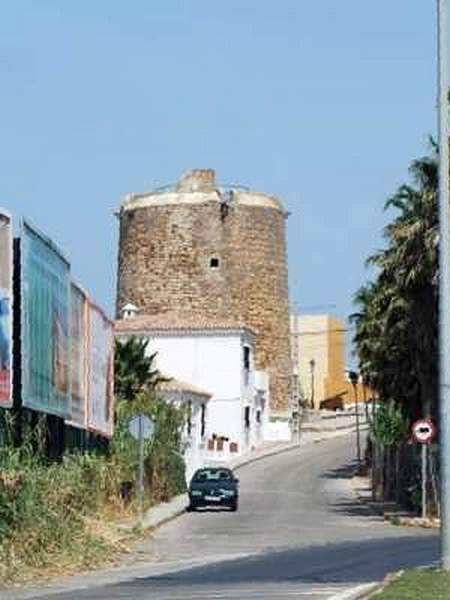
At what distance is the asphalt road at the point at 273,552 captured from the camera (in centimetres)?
2445

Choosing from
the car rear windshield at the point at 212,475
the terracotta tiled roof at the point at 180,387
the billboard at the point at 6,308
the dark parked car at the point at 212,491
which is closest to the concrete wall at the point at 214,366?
the terracotta tiled roof at the point at 180,387

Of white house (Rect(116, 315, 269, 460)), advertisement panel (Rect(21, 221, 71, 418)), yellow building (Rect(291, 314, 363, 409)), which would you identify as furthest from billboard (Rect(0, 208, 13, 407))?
yellow building (Rect(291, 314, 363, 409))

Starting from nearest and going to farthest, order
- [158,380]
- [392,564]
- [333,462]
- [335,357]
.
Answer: [392,564] < [158,380] < [333,462] < [335,357]

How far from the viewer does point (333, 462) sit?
89.6 m

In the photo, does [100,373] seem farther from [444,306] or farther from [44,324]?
[444,306]

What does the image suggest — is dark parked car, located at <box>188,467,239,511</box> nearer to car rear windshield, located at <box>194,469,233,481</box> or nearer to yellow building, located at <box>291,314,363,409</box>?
car rear windshield, located at <box>194,469,233,481</box>

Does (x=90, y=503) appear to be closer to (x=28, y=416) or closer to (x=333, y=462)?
(x=28, y=416)

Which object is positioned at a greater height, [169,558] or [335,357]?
[335,357]

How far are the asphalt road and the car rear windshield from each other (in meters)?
1.41

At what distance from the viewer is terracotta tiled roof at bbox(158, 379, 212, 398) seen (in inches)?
3122

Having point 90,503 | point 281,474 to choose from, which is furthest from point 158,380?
point 90,503

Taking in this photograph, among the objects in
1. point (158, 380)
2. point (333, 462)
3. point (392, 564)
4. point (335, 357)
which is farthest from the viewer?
point (335, 357)

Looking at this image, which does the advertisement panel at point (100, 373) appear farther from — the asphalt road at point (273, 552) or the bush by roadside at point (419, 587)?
the bush by roadside at point (419, 587)

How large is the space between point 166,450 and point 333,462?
3129 centimetres
